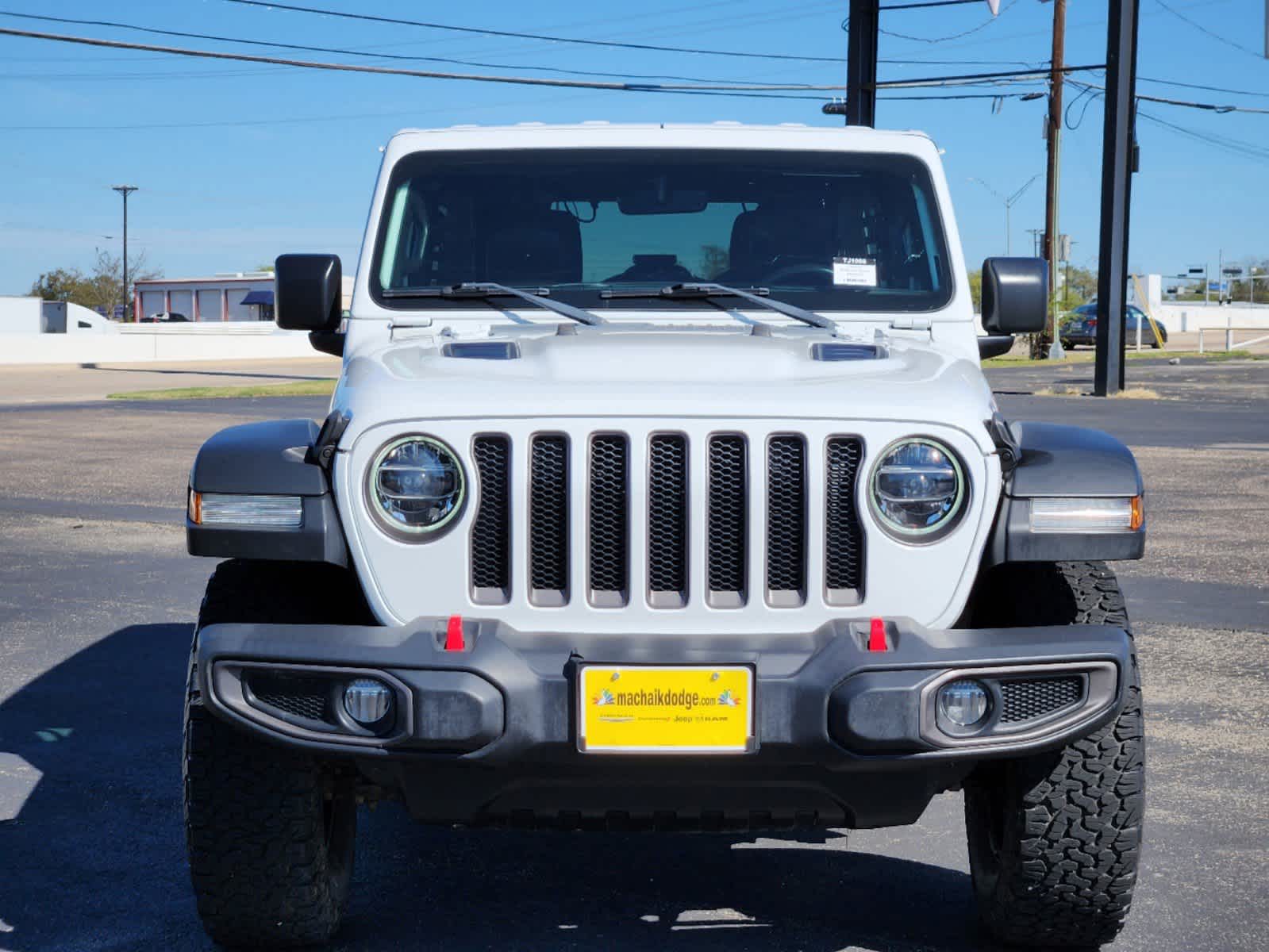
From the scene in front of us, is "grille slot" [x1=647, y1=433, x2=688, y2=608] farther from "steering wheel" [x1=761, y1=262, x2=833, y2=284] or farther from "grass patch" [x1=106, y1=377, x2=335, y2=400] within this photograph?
"grass patch" [x1=106, y1=377, x2=335, y2=400]

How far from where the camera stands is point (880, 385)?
347 cm

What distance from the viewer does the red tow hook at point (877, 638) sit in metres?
3.15

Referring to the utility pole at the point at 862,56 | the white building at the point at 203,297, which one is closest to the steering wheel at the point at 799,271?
the utility pole at the point at 862,56

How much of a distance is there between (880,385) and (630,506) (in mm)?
634

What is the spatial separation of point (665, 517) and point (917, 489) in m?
0.53

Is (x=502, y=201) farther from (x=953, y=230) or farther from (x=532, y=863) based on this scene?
(x=532, y=863)

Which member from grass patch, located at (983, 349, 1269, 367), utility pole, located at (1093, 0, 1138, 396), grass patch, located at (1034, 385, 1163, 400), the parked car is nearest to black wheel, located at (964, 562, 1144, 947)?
utility pole, located at (1093, 0, 1138, 396)

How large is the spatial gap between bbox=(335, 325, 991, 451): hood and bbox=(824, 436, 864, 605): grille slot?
0.08 m

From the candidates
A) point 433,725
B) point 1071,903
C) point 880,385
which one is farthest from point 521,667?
point 1071,903

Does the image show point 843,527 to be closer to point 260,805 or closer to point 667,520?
point 667,520

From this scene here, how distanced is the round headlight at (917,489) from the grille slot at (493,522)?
75 cm

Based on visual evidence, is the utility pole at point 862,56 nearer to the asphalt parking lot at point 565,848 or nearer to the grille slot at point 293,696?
the asphalt parking lot at point 565,848

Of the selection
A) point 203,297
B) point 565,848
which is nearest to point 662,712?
point 565,848

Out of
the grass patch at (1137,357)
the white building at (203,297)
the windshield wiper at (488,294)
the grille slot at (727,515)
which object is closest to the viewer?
the grille slot at (727,515)
